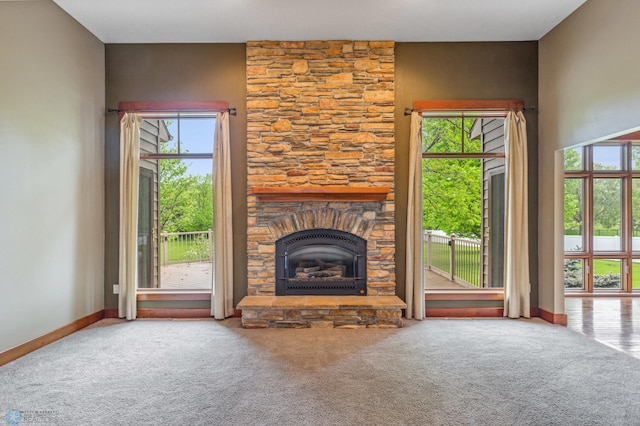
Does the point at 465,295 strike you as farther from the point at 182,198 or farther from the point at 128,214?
the point at 128,214

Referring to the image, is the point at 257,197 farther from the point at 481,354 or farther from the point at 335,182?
the point at 481,354

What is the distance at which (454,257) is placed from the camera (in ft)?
19.9

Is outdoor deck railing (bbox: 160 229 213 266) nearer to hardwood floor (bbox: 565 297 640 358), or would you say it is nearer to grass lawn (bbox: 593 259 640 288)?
hardwood floor (bbox: 565 297 640 358)

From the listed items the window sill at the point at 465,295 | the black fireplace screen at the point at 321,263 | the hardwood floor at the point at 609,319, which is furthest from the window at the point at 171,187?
the hardwood floor at the point at 609,319

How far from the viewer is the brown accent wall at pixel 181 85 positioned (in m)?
4.59

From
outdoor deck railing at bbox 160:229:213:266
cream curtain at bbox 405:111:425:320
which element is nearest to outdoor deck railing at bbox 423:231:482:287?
cream curtain at bbox 405:111:425:320

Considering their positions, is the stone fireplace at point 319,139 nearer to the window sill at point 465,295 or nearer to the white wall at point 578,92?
the window sill at point 465,295

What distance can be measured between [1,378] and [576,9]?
6299 mm

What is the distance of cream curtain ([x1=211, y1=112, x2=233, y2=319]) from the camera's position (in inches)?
175

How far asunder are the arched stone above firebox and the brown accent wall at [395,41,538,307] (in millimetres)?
471

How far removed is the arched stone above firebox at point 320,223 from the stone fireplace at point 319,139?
12mm

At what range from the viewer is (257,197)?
Result: 4492 millimetres

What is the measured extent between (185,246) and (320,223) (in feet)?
8.56

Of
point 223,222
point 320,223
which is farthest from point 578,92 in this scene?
point 223,222
